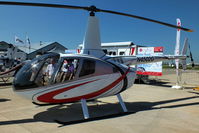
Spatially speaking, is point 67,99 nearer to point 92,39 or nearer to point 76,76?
point 76,76

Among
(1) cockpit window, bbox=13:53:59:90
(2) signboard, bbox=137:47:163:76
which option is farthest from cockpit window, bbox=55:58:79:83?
(2) signboard, bbox=137:47:163:76

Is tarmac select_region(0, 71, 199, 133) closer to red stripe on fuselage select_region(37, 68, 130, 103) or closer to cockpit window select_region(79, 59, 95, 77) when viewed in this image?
red stripe on fuselage select_region(37, 68, 130, 103)

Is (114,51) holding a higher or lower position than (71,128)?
higher

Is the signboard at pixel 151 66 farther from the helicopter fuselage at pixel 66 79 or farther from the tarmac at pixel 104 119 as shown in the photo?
the helicopter fuselage at pixel 66 79

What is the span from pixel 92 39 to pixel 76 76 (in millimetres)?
1576

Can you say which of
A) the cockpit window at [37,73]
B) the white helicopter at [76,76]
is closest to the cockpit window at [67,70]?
the white helicopter at [76,76]

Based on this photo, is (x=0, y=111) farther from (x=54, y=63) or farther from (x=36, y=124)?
(x=54, y=63)

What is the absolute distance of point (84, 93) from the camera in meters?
6.15

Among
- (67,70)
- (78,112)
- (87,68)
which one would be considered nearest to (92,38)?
(87,68)

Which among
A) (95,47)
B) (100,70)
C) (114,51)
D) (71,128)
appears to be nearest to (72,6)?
(95,47)

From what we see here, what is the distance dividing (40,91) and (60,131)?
1.41 m

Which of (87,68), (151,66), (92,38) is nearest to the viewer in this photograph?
(87,68)

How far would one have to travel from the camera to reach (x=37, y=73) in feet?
18.1

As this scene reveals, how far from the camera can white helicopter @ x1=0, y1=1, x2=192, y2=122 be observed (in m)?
5.54
